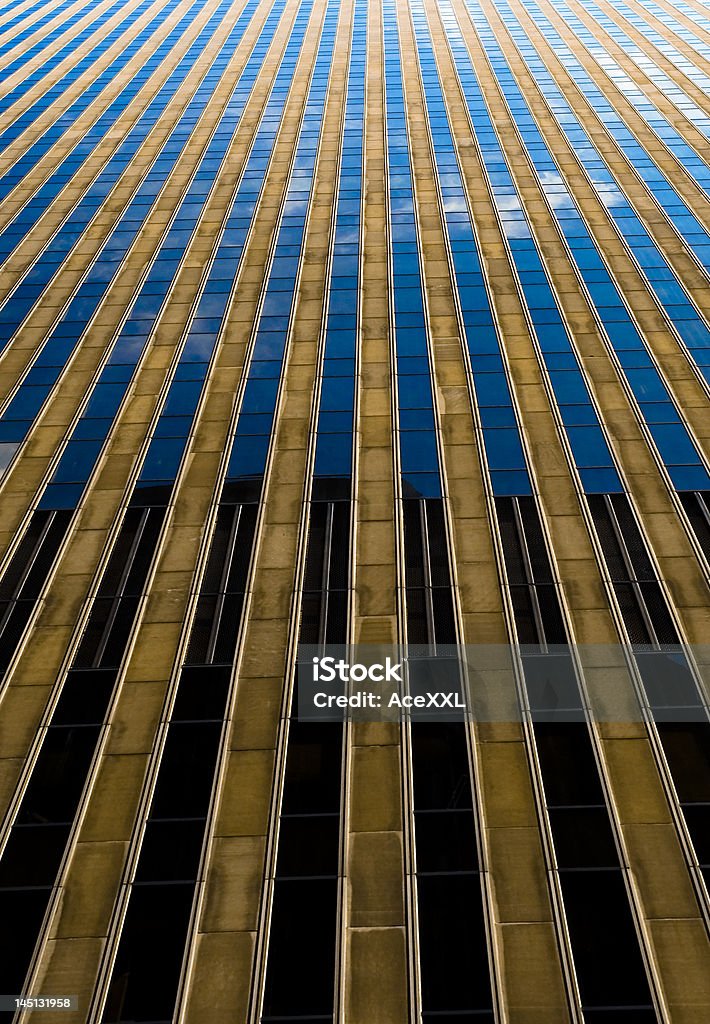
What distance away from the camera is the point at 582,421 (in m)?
24.8

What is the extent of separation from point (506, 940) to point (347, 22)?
82.0 metres

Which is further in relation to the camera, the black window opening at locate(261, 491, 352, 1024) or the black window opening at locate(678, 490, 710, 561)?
the black window opening at locate(678, 490, 710, 561)

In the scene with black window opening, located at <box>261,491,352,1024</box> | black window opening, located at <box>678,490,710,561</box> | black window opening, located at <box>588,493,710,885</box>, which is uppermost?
black window opening, located at <box>678,490,710,561</box>

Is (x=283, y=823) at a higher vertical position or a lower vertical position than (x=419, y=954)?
higher

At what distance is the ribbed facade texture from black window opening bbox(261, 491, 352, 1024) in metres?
0.07

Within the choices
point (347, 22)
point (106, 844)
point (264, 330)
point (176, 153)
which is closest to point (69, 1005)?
point (106, 844)

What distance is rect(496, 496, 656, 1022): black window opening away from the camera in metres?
13.0

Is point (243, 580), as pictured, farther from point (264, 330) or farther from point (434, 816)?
point (264, 330)

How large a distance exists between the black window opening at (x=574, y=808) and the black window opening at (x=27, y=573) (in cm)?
1465

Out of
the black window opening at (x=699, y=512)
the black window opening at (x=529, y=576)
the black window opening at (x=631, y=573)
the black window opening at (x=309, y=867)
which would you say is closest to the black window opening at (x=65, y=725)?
the black window opening at (x=309, y=867)

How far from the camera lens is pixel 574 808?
15.1 m

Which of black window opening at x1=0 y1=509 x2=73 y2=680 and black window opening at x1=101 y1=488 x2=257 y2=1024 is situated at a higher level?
black window opening at x1=0 y1=509 x2=73 y2=680

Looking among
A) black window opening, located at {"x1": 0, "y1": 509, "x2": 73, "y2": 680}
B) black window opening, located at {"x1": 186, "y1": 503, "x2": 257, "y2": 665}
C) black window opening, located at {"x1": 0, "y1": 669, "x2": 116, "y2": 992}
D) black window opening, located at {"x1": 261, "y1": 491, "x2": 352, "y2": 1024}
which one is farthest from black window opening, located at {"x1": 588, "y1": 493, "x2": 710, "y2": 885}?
black window opening, located at {"x1": 0, "y1": 509, "x2": 73, "y2": 680}

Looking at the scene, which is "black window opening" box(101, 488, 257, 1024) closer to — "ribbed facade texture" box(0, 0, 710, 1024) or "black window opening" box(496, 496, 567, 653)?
"ribbed facade texture" box(0, 0, 710, 1024)
